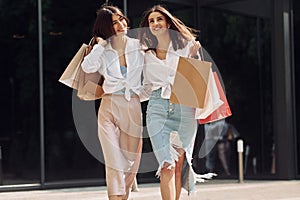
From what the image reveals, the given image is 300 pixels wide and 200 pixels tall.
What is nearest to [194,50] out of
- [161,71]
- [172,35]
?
[172,35]

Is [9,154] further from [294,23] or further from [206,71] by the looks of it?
[206,71]

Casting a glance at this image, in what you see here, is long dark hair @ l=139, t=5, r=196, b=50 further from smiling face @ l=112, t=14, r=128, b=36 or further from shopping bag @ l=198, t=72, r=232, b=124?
shopping bag @ l=198, t=72, r=232, b=124

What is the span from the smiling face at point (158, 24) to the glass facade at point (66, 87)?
18.1ft

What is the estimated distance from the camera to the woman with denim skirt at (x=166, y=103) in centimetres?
531

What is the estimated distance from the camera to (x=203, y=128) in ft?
42.5

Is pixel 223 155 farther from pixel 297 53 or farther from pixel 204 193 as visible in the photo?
pixel 204 193

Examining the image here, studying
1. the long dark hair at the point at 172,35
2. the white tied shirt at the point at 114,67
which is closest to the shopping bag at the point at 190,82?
the long dark hair at the point at 172,35

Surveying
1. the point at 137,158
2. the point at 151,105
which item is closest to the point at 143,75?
the point at 151,105

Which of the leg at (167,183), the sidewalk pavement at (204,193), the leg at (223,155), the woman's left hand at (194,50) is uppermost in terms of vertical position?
the woman's left hand at (194,50)

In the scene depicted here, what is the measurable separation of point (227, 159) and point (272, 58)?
234 cm

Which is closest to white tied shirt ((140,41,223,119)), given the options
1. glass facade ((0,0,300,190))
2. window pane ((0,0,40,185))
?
glass facade ((0,0,300,190))

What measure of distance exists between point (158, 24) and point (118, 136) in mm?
956

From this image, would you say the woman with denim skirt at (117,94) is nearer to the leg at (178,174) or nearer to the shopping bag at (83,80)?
the shopping bag at (83,80)

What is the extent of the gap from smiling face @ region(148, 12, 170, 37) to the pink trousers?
0.56 metres
